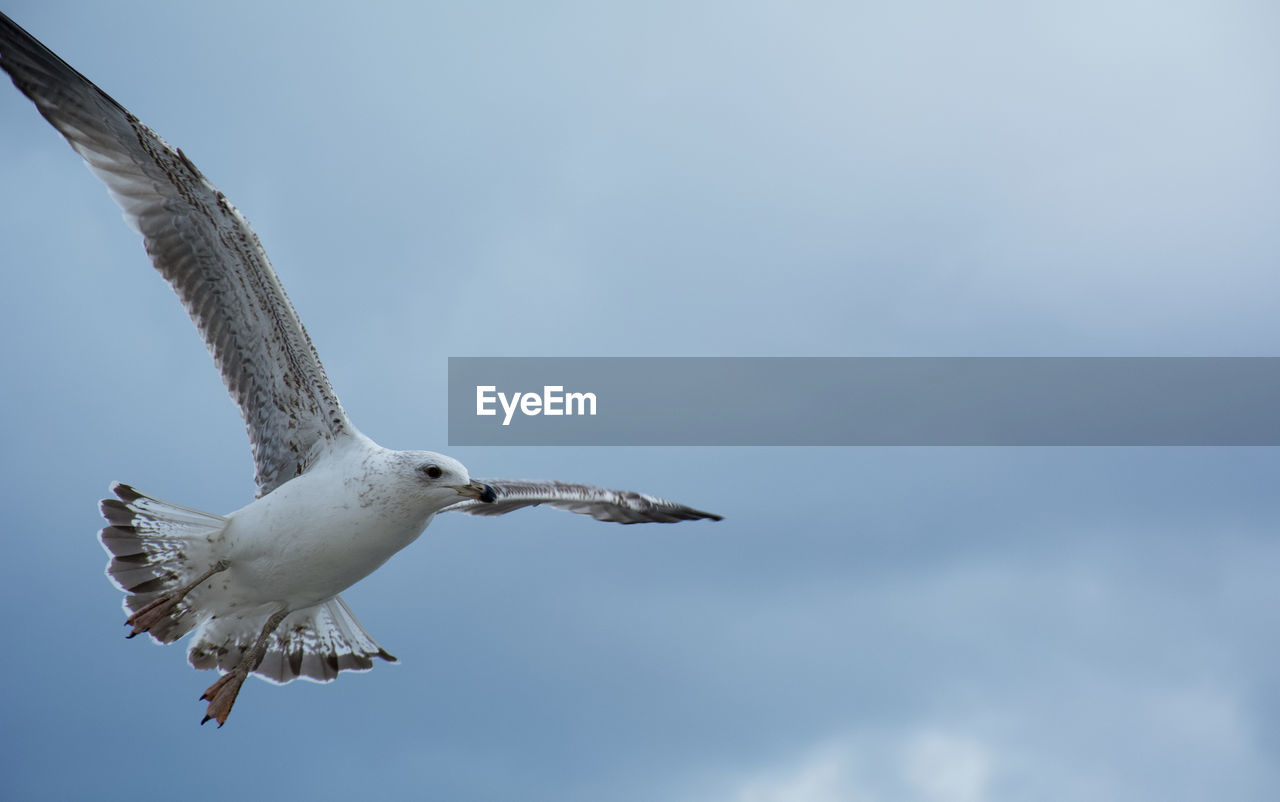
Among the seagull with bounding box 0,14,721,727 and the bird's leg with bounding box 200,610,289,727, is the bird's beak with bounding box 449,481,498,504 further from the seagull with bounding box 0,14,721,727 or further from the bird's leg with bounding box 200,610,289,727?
the bird's leg with bounding box 200,610,289,727

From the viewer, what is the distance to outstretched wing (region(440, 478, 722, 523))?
22.1ft

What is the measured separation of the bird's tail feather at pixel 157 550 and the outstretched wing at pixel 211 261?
460mm

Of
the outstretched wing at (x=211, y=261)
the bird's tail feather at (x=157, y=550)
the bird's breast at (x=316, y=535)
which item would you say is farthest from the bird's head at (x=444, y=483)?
the bird's tail feather at (x=157, y=550)

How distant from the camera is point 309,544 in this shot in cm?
645

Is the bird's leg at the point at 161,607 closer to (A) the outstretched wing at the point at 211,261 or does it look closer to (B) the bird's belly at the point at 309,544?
(B) the bird's belly at the point at 309,544

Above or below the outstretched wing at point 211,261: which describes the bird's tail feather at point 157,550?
below

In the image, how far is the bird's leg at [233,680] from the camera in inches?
259

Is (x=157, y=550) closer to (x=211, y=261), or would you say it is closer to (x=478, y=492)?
(x=211, y=261)

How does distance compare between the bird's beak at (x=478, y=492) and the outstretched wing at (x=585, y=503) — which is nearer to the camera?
the bird's beak at (x=478, y=492)

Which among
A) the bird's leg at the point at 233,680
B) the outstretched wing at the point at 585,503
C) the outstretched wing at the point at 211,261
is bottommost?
the bird's leg at the point at 233,680

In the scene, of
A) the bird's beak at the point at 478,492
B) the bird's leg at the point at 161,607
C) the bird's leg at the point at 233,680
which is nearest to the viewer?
the bird's beak at the point at 478,492

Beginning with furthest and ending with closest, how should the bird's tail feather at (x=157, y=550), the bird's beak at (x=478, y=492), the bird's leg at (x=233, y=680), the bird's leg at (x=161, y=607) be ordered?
1. the bird's tail feather at (x=157, y=550)
2. the bird's leg at (x=161, y=607)
3. the bird's leg at (x=233, y=680)
4. the bird's beak at (x=478, y=492)

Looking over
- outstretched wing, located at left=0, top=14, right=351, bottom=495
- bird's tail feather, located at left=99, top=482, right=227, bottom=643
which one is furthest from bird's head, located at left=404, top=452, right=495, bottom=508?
bird's tail feather, located at left=99, top=482, right=227, bottom=643

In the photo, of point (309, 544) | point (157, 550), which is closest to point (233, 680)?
point (157, 550)
